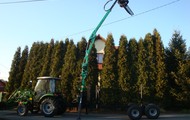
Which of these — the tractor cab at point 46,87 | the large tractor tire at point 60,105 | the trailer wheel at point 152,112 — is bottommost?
the trailer wheel at point 152,112

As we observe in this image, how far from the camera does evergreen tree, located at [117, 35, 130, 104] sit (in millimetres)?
20769

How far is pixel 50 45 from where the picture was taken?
25.7m

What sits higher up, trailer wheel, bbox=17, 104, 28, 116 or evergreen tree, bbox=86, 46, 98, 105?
evergreen tree, bbox=86, 46, 98, 105

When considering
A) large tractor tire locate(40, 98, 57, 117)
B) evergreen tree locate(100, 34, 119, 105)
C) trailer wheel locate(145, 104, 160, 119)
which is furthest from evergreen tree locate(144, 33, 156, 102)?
large tractor tire locate(40, 98, 57, 117)

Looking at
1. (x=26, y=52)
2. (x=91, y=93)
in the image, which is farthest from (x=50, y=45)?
(x=91, y=93)

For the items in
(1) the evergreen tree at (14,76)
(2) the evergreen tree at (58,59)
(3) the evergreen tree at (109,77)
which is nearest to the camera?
(3) the evergreen tree at (109,77)

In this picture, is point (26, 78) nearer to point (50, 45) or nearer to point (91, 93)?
point (50, 45)

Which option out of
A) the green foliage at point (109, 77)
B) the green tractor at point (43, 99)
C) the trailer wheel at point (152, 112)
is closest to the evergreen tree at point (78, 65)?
the green foliage at point (109, 77)

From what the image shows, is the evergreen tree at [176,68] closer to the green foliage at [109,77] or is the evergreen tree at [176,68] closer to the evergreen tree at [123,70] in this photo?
the evergreen tree at [123,70]

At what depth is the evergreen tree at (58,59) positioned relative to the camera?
933 inches

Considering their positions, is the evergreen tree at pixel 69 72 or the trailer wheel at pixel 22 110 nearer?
the trailer wheel at pixel 22 110

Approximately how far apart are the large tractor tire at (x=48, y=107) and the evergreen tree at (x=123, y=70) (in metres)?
7.78

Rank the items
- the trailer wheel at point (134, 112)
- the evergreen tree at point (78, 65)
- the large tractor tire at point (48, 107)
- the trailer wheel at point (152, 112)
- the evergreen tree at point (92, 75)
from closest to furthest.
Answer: the trailer wheel at point (134, 112) → the trailer wheel at point (152, 112) → the large tractor tire at point (48, 107) → the evergreen tree at point (92, 75) → the evergreen tree at point (78, 65)

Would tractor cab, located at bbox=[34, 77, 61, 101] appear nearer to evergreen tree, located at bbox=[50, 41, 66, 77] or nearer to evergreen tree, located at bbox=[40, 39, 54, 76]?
evergreen tree, located at bbox=[50, 41, 66, 77]
